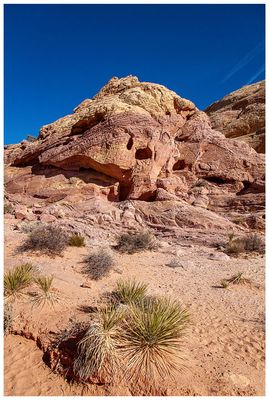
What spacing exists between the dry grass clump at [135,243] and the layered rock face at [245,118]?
18312 mm

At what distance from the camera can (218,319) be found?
213 inches

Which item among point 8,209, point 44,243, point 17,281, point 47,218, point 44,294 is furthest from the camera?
point 8,209

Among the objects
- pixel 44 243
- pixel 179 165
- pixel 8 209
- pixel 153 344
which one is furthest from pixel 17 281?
pixel 179 165

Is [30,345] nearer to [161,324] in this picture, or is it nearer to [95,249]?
[161,324]

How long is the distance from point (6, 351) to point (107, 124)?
14491mm

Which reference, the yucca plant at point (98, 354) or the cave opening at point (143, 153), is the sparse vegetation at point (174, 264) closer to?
the yucca plant at point (98, 354)

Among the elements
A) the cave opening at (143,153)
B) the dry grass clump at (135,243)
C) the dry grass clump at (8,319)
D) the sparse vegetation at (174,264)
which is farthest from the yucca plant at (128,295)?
the cave opening at (143,153)

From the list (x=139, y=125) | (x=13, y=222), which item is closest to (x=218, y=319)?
(x=13, y=222)

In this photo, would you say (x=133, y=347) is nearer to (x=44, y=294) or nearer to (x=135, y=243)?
(x=44, y=294)

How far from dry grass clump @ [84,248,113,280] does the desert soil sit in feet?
0.76

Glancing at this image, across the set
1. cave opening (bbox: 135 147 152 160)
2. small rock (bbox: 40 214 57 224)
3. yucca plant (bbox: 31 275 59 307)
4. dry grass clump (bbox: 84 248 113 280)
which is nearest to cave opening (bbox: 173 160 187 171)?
cave opening (bbox: 135 147 152 160)

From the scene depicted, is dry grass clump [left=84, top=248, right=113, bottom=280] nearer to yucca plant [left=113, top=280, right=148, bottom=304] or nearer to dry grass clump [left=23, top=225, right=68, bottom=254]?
dry grass clump [left=23, top=225, right=68, bottom=254]

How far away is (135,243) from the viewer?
11.4 m

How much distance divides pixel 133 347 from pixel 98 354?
1.84 ft
